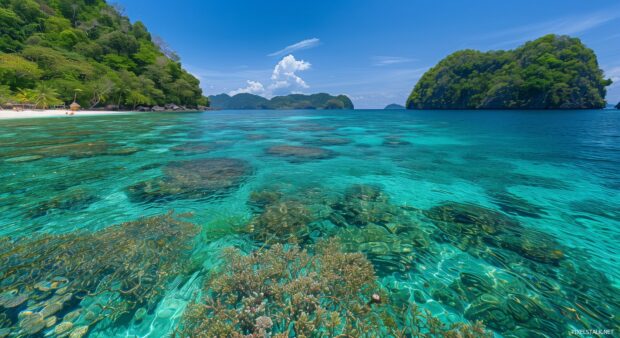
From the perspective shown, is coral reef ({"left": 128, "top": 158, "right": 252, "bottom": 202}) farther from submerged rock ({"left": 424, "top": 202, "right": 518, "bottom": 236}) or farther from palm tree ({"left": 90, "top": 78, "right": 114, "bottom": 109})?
palm tree ({"left": 90, "top": 78, "right": 114, "bottom": 109})

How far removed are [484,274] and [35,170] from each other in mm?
18132

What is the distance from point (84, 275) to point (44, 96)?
73.7m

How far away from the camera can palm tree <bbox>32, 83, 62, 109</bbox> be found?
48.2m

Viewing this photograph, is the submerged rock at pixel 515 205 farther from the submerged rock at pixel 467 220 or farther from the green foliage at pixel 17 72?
the green foliage at pixel 17 72

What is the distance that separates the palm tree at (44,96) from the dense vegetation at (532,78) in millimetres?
158493

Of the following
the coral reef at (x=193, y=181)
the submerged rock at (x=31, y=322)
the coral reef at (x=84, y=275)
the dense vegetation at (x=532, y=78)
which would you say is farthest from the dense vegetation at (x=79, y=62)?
the dense vegetation at (x=532, y=78)

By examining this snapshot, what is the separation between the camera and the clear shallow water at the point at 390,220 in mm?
3834

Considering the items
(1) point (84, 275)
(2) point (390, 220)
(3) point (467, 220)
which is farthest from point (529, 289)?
(1) point (84, 275)

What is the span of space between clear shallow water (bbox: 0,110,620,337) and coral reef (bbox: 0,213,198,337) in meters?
0.05

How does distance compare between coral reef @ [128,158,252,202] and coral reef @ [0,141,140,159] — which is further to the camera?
coral reef @ [0,141,140,159]

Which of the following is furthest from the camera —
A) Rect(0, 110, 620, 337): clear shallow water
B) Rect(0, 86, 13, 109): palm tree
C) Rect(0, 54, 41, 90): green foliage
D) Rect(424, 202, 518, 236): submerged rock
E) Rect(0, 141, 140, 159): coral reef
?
Rect(0, 54, 41, 90): green foliage

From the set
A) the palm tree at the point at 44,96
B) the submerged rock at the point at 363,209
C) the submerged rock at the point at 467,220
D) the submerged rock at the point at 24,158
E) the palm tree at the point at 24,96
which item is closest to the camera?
the submerged rock at the point at 467,220

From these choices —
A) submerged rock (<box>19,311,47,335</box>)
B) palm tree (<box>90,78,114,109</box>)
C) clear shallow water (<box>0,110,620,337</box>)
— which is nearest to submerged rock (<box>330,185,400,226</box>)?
clear shallow water (<box>0,110,620,337</box>)

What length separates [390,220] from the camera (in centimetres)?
683
